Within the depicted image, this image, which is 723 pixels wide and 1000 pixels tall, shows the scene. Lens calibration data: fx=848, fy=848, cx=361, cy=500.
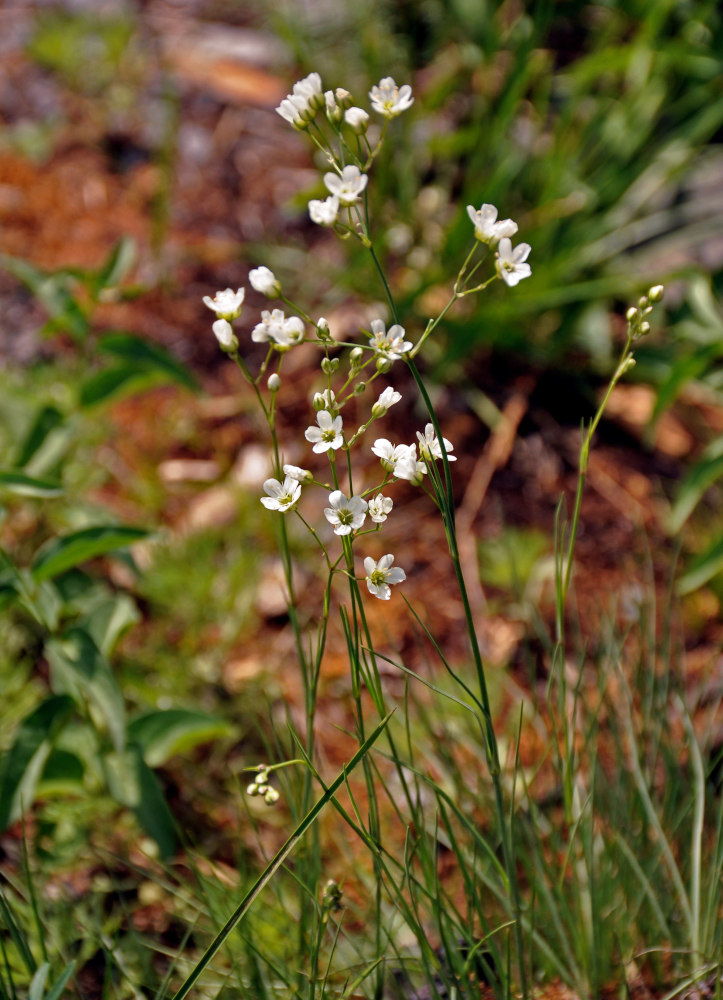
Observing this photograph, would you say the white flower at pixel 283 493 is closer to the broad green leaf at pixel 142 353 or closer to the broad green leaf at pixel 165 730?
the broad green leaf at pixel 165 730

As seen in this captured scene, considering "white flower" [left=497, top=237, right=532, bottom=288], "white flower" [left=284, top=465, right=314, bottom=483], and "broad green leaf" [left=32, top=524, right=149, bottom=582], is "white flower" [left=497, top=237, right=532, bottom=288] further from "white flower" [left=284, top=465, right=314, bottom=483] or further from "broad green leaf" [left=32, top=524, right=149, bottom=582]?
"broad green leaf" [left=32, top=524, right=149, bottom=582]

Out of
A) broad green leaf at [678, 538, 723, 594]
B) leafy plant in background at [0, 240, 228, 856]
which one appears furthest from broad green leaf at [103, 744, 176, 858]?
broad green leaf at [678, 538, 723, 594]

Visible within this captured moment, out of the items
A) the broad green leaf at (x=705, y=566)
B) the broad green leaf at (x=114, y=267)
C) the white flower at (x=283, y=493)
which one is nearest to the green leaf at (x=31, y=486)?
the broad green leaf at (x=114, y=267)

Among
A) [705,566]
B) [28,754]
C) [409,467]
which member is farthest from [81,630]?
[705,566]

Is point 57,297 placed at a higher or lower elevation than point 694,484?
higher

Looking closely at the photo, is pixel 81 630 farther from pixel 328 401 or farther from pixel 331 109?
pixel 331 109

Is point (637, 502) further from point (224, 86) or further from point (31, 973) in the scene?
point (224, 86)

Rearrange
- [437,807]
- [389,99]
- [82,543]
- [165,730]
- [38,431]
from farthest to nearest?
1. [38,431]
2. [165,730]
3. [82,543]
4. [437,807]
5. [389,99]
